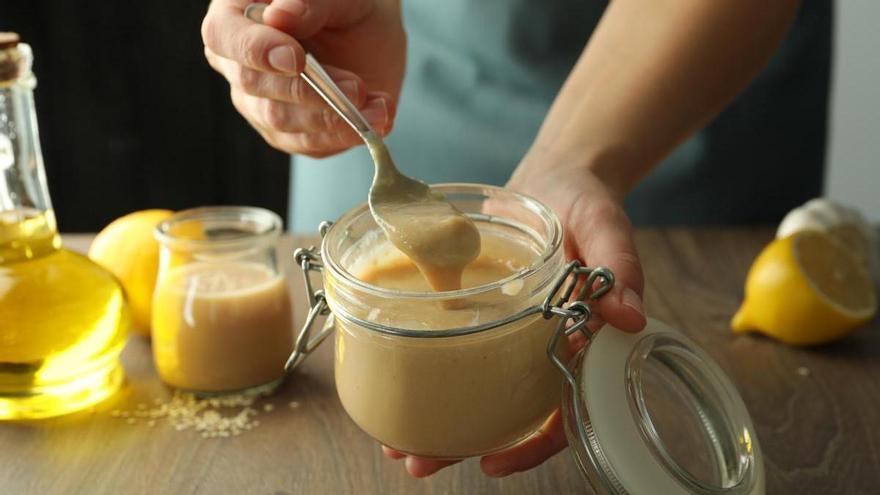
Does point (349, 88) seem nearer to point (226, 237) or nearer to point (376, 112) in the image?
point (376, 112)

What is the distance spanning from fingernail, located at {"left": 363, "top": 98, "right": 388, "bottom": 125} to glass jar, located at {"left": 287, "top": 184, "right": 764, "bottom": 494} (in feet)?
0.40

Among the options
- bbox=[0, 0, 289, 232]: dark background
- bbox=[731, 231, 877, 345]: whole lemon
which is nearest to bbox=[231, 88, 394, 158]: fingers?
bbox=[731, 231, 877, 345]: whole lemon

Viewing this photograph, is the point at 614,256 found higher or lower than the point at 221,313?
higher

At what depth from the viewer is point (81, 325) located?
3.30ft

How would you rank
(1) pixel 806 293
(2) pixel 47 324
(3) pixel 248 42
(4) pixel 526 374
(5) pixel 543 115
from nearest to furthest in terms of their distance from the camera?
1. (4) pixel 526 374
2. (3) pixel 248 42
3. (2) pixel 47 324
4. (1) pixel 806 293
5. (5) pixel 543 115

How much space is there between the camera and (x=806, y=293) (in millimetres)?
1114

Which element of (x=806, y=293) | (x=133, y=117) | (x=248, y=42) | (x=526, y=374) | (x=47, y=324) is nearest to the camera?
(x=526, y=374)

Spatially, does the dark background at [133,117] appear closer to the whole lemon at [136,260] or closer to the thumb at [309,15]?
the whole lemon at [136,260]

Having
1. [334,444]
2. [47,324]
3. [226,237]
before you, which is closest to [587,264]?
[334,444]

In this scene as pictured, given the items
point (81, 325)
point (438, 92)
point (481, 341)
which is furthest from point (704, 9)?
point (81, 325)

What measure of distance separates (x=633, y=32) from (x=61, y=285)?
2.17 ft

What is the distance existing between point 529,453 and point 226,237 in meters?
0.40

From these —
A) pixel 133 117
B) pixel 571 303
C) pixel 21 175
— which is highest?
A: pixel 571 303

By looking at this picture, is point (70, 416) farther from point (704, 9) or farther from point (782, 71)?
point (782, 71)
